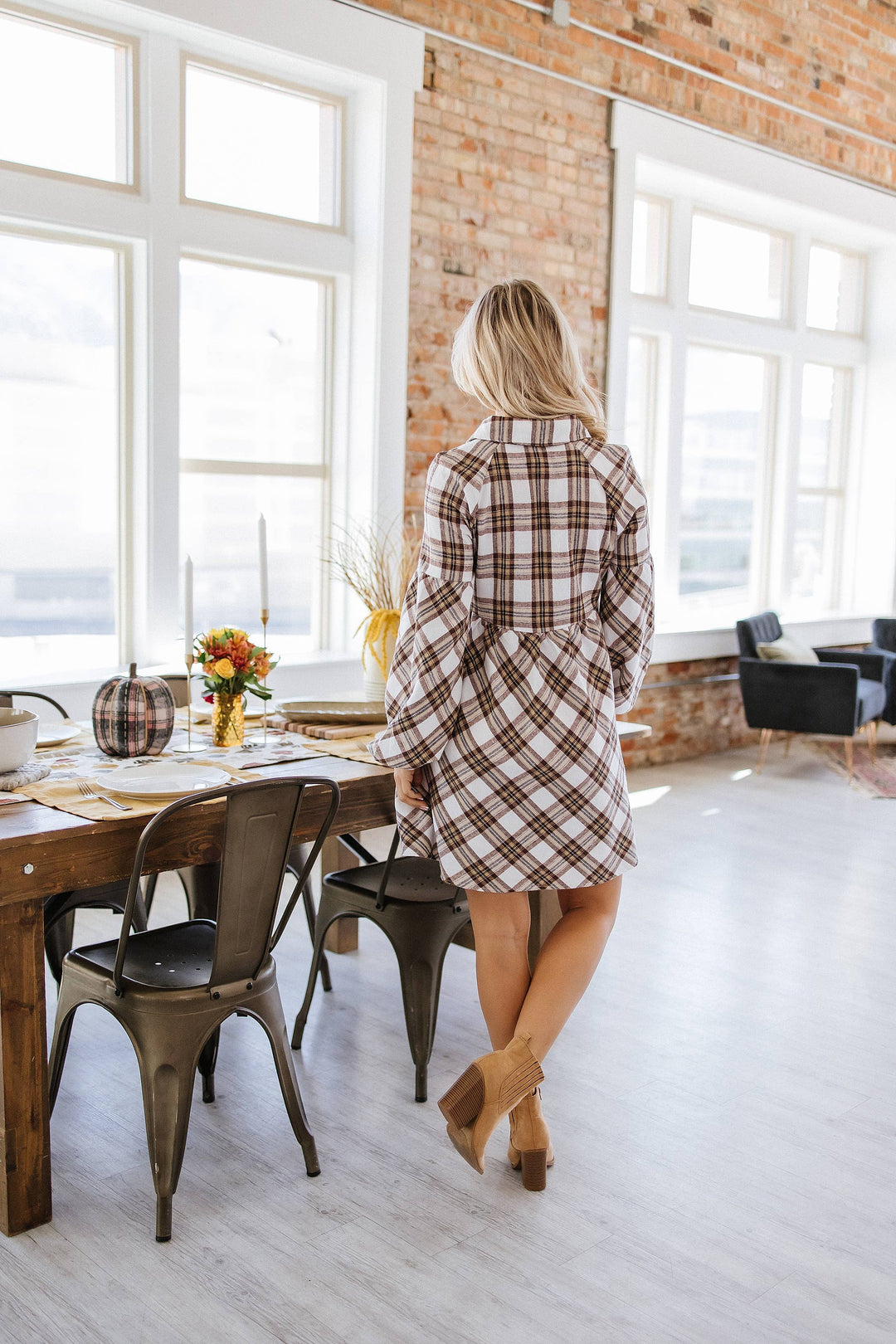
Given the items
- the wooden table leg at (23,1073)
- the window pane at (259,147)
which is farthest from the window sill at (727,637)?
the wooden table leg at (23,1073)

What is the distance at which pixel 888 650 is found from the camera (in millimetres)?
7895

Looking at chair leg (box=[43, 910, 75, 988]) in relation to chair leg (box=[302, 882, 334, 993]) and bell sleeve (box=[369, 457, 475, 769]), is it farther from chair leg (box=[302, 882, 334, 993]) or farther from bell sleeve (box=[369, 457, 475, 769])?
bell sleeve (box=[369, 457, 475, 769])

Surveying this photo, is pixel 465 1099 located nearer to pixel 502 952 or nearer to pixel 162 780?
pixel 502 952

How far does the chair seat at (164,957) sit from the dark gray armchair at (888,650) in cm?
576

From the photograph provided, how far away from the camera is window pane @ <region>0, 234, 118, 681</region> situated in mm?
4430

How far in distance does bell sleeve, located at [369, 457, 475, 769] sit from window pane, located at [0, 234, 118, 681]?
2.71 m

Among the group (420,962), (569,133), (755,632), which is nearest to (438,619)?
(420,962)

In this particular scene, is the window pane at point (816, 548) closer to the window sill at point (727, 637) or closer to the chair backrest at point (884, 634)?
the window sill at point (727, 637)

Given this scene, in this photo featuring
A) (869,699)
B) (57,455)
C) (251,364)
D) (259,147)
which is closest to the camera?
(57,455)

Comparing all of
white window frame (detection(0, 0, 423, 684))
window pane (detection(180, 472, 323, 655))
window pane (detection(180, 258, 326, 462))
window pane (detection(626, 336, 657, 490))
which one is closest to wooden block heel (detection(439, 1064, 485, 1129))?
white window frame (detection(0, 0, 423, 684))

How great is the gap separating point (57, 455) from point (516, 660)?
9.66 ft

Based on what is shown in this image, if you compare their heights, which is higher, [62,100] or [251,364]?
[62,100]

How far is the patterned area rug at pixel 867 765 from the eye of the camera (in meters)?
6.41

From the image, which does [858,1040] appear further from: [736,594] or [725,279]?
[725,279]
